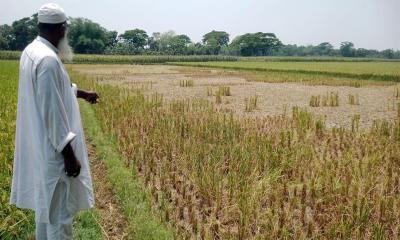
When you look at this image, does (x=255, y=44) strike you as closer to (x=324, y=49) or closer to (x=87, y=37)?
(x=87, y=37)

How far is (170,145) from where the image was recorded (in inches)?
253

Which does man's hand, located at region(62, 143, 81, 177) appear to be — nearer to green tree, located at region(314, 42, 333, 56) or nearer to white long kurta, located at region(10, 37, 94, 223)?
white long kurta, located at region(10, 37, 94, 223)

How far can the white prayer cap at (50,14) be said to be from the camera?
92.0 inches

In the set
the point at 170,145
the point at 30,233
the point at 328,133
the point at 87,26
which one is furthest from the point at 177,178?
the point at 87,26

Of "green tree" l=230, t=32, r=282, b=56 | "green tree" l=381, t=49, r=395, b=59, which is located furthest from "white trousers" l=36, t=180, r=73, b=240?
"green tree" l=381, t=49, r=395, b=59

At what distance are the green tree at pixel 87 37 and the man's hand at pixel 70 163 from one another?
275 feet

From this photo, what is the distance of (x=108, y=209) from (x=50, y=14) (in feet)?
8.56

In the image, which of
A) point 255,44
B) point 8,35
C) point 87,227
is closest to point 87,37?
point 8,35

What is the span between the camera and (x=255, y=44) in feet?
345

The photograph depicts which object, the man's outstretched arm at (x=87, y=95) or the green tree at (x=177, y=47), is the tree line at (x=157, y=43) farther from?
the man's outstretched arm at (x=87, y=95)

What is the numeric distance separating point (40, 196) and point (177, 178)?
9.18 ft

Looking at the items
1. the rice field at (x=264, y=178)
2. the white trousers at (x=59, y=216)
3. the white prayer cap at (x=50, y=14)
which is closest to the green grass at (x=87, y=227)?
the rice field at (x=264, y=178)

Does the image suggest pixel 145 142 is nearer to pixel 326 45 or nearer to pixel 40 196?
pixel 40 196

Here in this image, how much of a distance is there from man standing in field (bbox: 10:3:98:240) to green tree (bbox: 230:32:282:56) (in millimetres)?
106191
